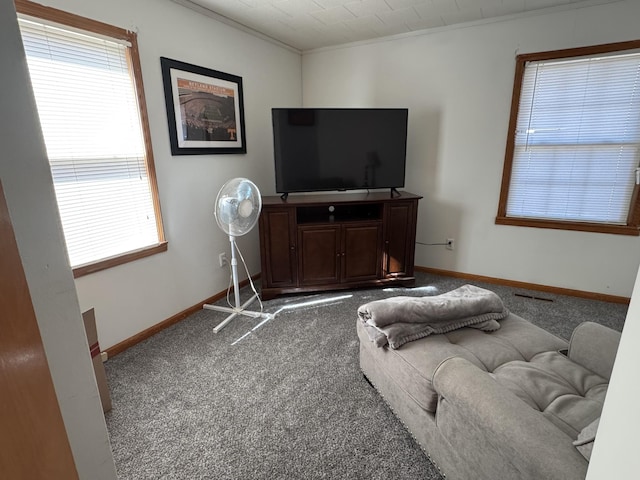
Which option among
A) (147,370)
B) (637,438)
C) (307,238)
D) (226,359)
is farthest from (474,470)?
(307,238)

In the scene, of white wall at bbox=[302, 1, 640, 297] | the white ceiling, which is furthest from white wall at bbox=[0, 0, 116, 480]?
white wall at bbox=[302, 1, 640, 297]

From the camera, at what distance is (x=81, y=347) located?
580 millimetres

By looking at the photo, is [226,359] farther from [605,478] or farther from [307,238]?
[605,478]

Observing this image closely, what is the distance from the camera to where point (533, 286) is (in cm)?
315

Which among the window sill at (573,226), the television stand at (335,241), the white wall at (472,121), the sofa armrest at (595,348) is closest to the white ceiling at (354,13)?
the white wall at (472,121)

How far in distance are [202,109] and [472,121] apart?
2494 mm

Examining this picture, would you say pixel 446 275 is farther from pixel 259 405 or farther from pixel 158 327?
pixel 158 327

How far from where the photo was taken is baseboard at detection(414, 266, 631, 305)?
9.36ft

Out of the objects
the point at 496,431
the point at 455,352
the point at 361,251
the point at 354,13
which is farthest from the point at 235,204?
the point at 496,431

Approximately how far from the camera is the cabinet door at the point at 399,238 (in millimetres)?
3084

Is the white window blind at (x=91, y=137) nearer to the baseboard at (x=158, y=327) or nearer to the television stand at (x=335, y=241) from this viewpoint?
the baseboard at (x=158, y=327)

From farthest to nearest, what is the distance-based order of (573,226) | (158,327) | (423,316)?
(573,226) → (158,327) → (423,316)

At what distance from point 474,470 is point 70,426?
116 centimetres

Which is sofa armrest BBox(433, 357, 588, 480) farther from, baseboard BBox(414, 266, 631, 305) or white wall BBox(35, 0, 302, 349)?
baseboard BBox(414, 266, 631, 305)
